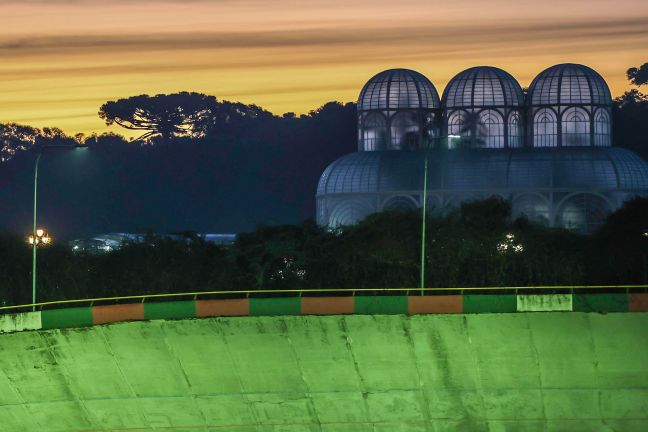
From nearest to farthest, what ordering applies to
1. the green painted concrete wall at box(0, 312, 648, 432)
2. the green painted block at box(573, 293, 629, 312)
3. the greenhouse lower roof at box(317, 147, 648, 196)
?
the green painted concrete wall at box(0, 312, 648, 432)
the green painted block at box(573, 293, 629, 312)
the greenhouse lower roof at box(317, 147, 648, 196)

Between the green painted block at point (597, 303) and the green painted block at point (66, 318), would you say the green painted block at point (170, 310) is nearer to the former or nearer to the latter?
the green painted block at point (66, 318)

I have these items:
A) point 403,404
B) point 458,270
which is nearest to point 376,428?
point 403,404

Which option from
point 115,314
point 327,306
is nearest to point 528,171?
point 327,306

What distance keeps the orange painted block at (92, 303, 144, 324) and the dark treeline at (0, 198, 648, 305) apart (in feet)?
119

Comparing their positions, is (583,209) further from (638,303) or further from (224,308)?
(224,308)

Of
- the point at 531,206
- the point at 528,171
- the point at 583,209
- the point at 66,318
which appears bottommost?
the point at 66,318

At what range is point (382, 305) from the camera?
8688cm

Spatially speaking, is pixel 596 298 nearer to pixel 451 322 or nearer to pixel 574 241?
pixel 451 322

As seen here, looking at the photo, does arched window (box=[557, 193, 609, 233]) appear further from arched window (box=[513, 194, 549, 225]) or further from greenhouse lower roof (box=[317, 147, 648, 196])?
arched window (box=[513, 194, 549, 225])

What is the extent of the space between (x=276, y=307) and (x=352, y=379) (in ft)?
17.2

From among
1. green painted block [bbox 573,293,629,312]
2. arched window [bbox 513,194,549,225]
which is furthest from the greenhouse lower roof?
green painted block [bbox 573,293,629,312]

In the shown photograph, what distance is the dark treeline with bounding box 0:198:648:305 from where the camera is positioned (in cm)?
12750

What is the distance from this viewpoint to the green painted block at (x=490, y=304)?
8581cm

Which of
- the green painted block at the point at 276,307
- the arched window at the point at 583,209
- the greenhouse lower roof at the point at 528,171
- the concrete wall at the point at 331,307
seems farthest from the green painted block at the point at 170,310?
the arched window at the point at 583,209
